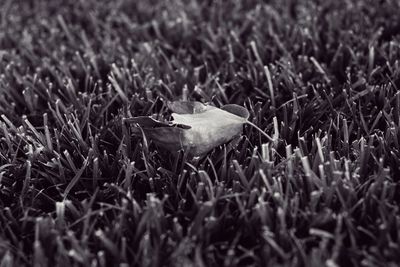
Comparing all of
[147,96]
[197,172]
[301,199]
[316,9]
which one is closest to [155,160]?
[197,172]

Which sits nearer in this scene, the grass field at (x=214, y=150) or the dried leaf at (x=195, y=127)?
the grass field at (x=214, y=150)

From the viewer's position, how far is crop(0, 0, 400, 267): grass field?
1.24 meters

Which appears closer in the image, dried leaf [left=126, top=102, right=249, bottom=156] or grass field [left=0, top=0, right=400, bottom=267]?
grass field [left=0, top=0, right=400, bottom=267]

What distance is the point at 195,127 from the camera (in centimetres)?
149

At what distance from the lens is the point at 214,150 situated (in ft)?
5.03

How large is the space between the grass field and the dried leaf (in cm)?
4

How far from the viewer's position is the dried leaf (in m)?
1.48

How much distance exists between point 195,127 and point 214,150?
0.34 feet

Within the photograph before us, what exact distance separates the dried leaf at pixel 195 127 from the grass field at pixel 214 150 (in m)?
0.04

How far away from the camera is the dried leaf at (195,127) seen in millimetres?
1481

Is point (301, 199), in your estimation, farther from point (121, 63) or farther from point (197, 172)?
point (121, 63)

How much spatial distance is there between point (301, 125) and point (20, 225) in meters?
0.94

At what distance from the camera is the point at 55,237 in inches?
49.0

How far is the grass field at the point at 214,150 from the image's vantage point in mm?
1236
